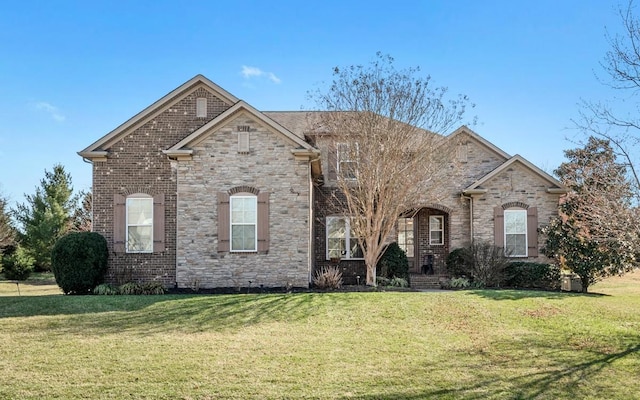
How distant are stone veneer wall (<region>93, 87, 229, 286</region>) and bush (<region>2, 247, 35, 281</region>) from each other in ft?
47.8

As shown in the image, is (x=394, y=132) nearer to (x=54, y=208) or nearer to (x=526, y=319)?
(x=526, y=319)

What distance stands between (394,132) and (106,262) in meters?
10.4

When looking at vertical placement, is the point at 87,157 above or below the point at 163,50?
below

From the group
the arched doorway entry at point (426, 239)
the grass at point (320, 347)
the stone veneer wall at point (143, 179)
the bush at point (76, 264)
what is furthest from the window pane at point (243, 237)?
the arched doorway entry at point (426, 239)

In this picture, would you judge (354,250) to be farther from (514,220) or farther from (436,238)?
(514,220)

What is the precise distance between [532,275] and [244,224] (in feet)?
35.0

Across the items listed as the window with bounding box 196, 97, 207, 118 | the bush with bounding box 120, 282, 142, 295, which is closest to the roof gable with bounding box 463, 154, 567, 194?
the window with bounding box 196, 97, 207, 118

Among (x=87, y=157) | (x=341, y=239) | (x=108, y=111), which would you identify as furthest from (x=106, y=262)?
(x=341, y=239)

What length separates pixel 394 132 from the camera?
15797 mm

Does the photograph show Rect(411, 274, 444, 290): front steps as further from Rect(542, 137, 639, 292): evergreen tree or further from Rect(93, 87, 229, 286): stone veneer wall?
Rect(93, 87, 229, 286): stone veneer wall

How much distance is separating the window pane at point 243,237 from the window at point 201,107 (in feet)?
14.3

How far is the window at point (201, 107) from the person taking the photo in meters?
17.3

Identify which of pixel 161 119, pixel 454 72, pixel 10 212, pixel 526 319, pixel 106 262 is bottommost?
pixel 526 319

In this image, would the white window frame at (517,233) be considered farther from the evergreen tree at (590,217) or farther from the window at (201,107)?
the window at (201,107)
